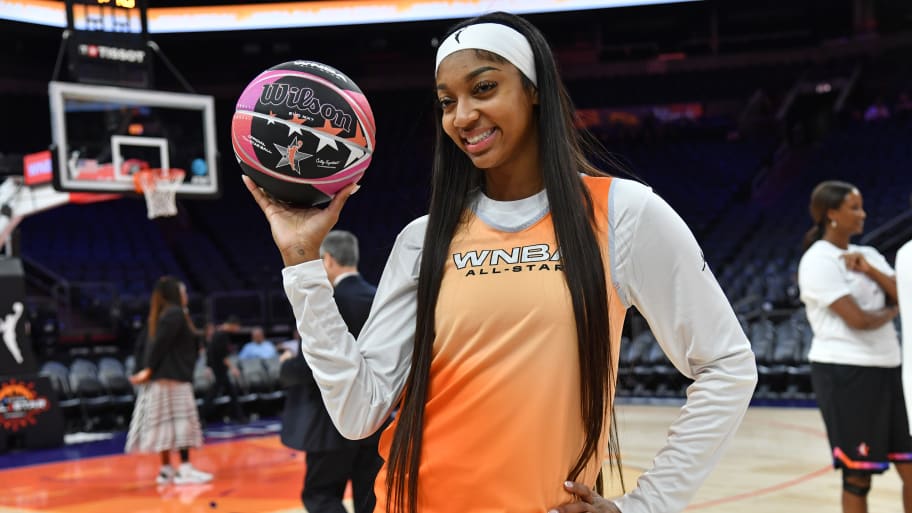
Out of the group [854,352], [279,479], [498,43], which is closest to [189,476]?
[279,479]

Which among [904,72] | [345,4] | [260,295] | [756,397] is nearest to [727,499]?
[756,397]

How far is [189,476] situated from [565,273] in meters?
6.61

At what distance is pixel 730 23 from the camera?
21.1 m

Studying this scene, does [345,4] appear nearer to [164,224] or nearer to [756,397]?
[164,224]

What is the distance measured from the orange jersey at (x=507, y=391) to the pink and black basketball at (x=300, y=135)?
0.33 m

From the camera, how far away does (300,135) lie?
1.74m

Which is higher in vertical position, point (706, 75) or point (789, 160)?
point (706, 75)

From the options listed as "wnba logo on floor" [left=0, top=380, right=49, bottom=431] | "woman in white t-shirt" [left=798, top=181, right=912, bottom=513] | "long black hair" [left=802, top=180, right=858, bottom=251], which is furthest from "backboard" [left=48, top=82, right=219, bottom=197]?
"woman in white t-shirt" [left=798, top=181, right=912, bottom=513]

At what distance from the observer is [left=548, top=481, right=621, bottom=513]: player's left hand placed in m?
1.56

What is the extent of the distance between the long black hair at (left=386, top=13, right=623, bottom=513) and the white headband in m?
0.01

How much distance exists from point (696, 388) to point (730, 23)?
68.8 ft

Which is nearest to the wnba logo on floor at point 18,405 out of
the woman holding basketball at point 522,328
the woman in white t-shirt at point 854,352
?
the woman in white t-shirt at point 854,352

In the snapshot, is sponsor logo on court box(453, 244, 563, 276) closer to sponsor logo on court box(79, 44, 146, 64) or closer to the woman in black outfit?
the woman in black outfit

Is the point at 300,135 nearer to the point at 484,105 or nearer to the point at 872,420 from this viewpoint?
the point at 484,105
